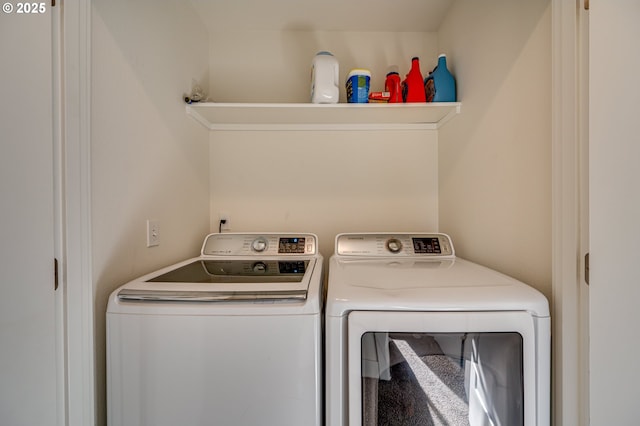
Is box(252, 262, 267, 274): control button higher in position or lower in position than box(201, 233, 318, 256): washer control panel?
lower

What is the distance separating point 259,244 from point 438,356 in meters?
1.04

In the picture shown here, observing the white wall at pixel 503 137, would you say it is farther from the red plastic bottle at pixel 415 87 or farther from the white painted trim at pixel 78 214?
the white painted trim at pixel 78 214

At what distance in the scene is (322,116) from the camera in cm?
155

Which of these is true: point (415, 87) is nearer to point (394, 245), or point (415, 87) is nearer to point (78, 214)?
point (394, 245)

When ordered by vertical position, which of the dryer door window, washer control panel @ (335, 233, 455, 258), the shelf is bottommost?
the dryer door window

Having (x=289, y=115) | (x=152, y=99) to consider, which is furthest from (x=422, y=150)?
(x=152, y=99)

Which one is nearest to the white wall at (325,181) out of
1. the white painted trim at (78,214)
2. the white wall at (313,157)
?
the white wall at (313,157)

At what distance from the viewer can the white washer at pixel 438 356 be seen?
2.44 feet

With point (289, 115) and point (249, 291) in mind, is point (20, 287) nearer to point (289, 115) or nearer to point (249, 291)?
point (249, 291)

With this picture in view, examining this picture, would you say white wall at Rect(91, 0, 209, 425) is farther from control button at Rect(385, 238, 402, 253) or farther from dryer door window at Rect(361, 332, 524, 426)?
control button at Rect(385, 238, 402, 253)

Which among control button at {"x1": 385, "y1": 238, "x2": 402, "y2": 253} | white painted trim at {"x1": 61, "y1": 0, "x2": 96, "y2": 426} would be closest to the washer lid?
white painted trim at {"x1": 61, "y1": 0, "x2": 96, "y2": 426}

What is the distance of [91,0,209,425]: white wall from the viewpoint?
89 cm

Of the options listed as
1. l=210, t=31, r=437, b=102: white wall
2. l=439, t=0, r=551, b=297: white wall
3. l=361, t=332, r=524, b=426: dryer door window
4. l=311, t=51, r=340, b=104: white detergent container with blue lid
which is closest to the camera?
l=361, t=332, r=524, b=426: dryer door window

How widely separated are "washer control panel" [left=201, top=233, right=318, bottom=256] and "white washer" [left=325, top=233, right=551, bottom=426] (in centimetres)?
71
